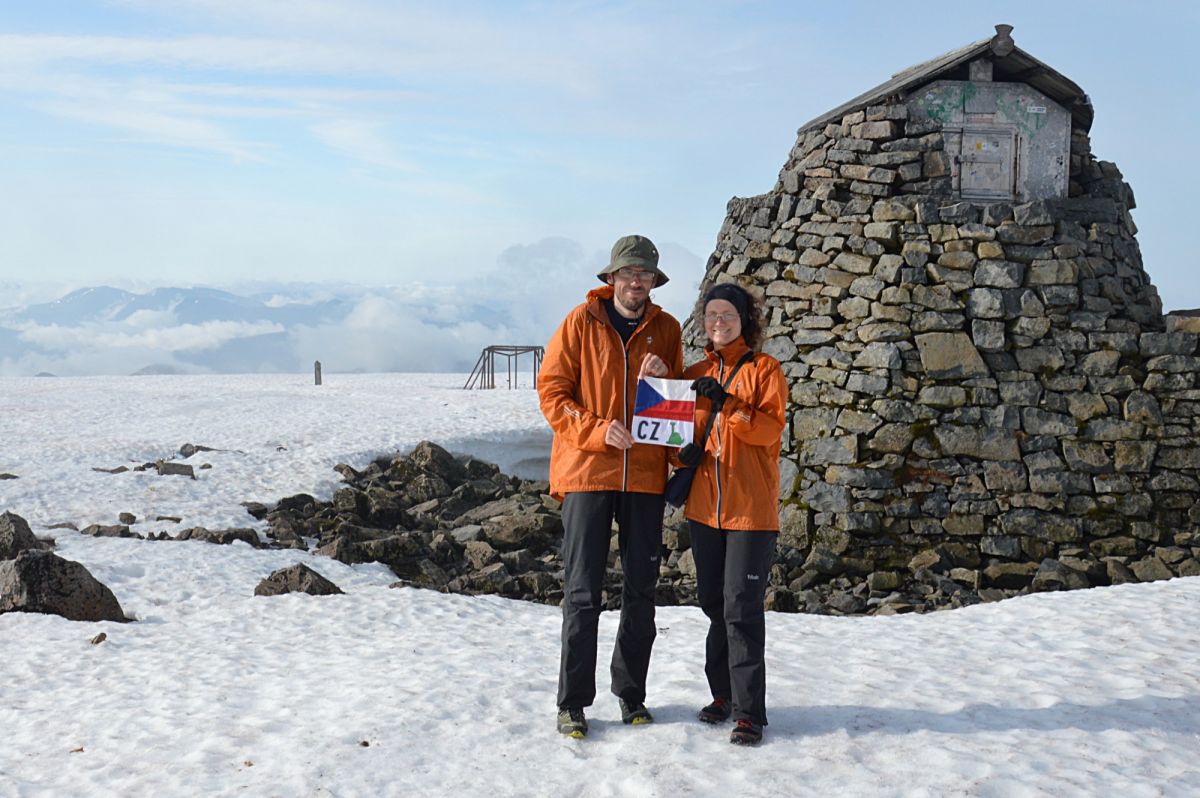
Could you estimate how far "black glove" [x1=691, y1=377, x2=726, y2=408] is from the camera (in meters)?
4.75

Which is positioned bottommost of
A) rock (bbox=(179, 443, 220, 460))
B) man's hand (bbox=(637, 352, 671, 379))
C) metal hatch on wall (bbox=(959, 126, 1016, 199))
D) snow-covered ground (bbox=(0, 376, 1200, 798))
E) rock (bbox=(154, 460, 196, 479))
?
snow-covered ground (bbox=(0, 376, 1200, 798))

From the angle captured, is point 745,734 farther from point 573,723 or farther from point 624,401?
point 624,401

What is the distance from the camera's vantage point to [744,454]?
4754mm

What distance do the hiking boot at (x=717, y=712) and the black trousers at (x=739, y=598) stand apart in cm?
15

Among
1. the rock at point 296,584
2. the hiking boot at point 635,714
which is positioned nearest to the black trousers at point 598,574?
the hiking boot at point 635,714

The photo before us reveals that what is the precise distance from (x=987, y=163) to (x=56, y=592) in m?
9.52

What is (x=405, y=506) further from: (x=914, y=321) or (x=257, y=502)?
(x=914, y=321)

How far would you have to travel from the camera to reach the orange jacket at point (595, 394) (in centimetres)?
477

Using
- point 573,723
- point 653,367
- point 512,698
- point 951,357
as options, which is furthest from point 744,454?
point 951,357

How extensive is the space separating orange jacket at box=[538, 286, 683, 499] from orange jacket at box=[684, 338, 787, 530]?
Result: 0.23 m

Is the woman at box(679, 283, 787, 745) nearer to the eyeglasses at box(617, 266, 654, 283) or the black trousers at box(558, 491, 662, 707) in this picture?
the black trousers at box(558, 491, 662, 707)

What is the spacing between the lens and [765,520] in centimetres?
469

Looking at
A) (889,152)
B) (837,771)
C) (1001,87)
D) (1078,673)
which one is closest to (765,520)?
(837,771)

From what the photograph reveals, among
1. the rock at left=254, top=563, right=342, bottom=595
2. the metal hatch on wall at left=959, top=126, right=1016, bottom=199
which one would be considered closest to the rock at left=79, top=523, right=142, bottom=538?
the rock at left=254, top=563, right=342, bottom=595
